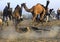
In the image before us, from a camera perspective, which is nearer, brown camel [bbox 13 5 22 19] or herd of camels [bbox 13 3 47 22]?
brown camel [bbox 13 5 22 19]

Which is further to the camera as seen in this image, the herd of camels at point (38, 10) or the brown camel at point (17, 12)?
the herd of camels at point (38, 10)

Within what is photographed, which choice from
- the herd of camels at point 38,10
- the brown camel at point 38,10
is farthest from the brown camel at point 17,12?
the brown camel at point 38,10

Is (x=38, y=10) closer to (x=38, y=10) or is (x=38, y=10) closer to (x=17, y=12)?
(x=38, y=10)

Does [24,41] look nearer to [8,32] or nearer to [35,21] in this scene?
[8,32]

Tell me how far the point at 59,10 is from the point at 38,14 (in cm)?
661

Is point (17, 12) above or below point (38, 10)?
above

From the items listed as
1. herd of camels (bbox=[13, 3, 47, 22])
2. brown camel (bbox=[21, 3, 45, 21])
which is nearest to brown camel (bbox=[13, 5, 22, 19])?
herd of camels (bbox=[13, 3, 47, 22])

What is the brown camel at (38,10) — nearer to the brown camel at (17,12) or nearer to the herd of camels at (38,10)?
the herd of camels at (38,10)

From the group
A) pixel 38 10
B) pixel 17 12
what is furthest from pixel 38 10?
pixel 17 12

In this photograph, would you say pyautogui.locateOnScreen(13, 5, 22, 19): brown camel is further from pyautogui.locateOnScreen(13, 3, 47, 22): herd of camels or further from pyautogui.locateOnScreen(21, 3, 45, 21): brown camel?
pyautogui.locateOnScreen(21, 3, 45, 21): brown camel

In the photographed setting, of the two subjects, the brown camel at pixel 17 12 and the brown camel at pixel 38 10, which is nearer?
the brown camel at pixel 17 12

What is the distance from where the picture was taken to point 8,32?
1361 cm

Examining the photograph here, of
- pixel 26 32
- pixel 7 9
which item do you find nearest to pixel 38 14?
pixel 7 9

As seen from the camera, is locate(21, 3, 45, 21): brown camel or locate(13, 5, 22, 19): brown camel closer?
locate(13, 5, 22, 19): brown camel
